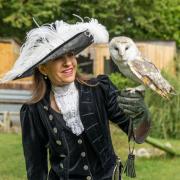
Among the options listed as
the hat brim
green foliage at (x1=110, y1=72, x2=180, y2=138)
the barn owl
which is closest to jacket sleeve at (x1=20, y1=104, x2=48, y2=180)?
the hat brim

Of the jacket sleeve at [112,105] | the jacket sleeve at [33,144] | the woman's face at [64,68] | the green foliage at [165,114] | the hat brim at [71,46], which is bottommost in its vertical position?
the green foliage at [165,114]

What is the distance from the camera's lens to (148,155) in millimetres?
9344

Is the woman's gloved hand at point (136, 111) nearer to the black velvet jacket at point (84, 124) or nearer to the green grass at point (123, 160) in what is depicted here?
the black velvet jacket at point (84, 124)

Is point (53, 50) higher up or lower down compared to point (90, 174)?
higher up

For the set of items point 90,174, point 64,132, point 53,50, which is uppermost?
point 53,50

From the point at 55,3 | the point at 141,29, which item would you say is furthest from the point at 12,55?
the point at 141,29

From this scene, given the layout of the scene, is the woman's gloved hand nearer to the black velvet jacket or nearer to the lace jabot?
the black velvet jacket

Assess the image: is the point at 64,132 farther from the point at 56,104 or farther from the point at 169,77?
the point at 169,77

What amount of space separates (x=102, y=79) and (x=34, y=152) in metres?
0.58

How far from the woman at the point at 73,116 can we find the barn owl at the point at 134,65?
0.85 ft

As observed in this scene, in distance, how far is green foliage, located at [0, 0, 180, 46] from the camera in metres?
16.8

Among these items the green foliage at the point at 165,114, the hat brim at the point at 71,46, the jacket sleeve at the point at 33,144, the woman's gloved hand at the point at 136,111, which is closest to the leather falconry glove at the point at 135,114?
the woman's gloved hand at the point at 136,111

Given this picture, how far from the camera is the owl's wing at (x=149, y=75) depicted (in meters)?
3.16

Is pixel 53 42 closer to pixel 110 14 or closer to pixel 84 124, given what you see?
pixel 84 124
